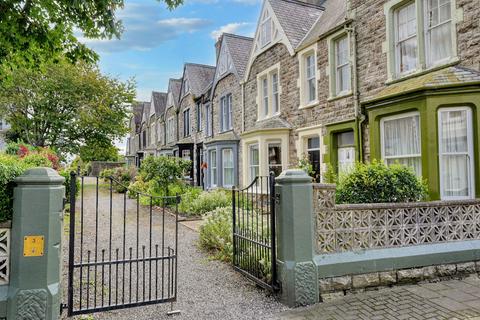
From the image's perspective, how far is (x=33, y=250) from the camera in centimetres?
365

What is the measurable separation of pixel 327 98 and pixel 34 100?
2265cm

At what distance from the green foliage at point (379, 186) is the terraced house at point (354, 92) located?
3.63ft

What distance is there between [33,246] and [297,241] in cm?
311

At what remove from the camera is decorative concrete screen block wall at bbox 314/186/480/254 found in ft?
15.9

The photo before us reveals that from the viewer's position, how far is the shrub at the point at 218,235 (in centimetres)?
688

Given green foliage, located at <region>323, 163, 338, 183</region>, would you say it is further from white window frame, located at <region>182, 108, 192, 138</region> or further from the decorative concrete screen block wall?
white window frame, located at <region>182, 108, 192, 138</region>

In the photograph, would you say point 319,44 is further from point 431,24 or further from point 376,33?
point 431,24

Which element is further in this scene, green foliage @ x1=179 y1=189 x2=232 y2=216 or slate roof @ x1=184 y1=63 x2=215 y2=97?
slate roof @ x1=184 y1=63 x2=215 y2=97

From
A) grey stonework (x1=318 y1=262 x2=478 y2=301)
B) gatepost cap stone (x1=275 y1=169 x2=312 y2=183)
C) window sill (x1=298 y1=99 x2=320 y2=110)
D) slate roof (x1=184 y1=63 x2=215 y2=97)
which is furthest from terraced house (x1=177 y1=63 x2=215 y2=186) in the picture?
grey stonework (x1=318 y1=262 x2=478 y2=301)

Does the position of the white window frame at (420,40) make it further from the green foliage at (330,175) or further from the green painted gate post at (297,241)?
the green painted gate post at (297,241)

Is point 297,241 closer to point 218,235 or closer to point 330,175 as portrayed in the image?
point 218,235

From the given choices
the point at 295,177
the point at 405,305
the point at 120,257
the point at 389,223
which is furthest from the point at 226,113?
the point at 405,305

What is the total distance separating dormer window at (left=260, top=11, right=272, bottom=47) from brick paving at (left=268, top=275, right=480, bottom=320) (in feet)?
39.2

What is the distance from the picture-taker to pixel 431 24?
803cm
